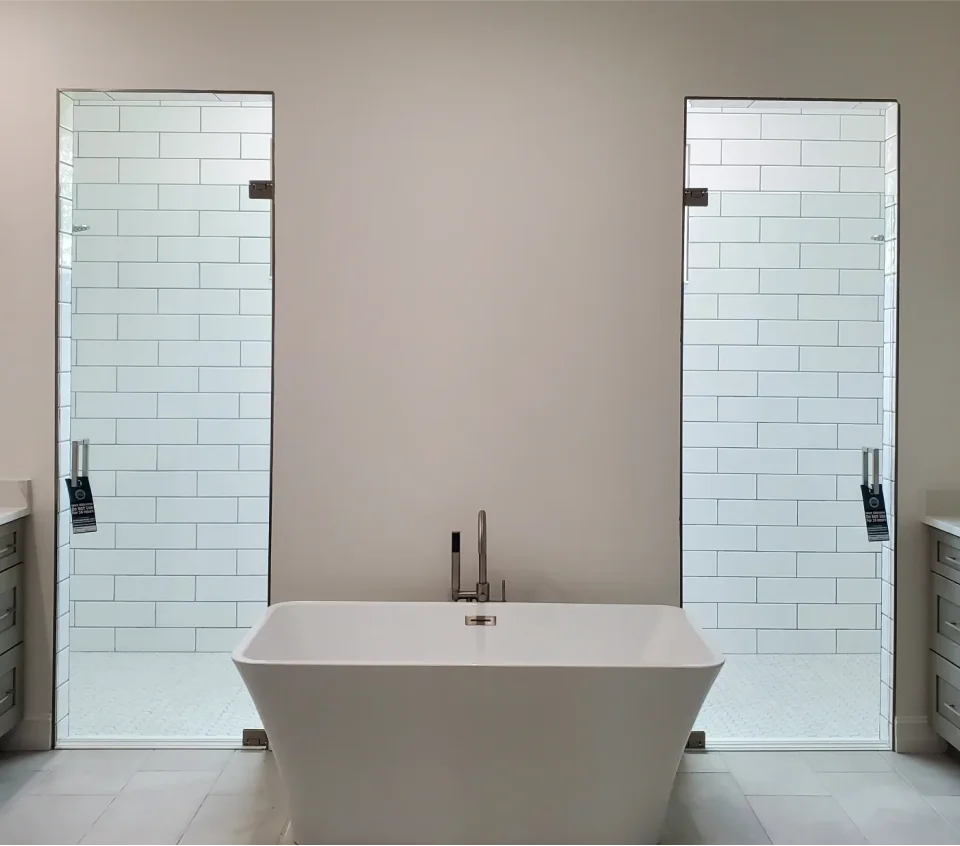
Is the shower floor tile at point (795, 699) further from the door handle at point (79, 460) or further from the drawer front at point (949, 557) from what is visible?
the door handle at point (79, 460)

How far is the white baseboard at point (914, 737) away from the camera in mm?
3178

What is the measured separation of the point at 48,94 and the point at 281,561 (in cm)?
184

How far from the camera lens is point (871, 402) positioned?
3.66 metres

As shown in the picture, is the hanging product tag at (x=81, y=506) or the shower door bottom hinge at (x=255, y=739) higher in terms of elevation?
the hanging product tag at (x=81, y=506)

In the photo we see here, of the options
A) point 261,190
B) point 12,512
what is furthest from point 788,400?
point 12,512

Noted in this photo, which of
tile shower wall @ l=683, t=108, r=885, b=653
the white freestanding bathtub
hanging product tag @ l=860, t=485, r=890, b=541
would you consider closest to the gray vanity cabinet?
the white freestanding bathtub

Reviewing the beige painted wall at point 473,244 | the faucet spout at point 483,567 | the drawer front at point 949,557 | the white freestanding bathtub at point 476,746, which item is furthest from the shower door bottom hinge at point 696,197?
the white freestanding bathtub at point 476,746

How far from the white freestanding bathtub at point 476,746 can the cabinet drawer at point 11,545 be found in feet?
3.46

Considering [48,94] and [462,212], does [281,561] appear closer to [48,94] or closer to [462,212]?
Answer: [462,212]

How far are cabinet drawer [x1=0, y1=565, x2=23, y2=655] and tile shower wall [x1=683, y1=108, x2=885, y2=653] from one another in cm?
258

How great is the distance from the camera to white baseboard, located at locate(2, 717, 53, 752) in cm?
313

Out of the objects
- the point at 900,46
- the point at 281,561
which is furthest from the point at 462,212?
the point at 900,46

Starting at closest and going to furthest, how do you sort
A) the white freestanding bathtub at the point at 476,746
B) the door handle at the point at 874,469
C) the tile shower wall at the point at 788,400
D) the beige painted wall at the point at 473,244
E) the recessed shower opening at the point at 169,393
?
the white freestanding bathtub at the point at 476,746 < the beige painted wall at the point at 473,244 < the door handle at the point at 874,469 < the recessed shower opening at the point at 169,393 < the tile shower wall at the point at 788,400

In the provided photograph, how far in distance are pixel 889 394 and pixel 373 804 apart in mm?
2260
